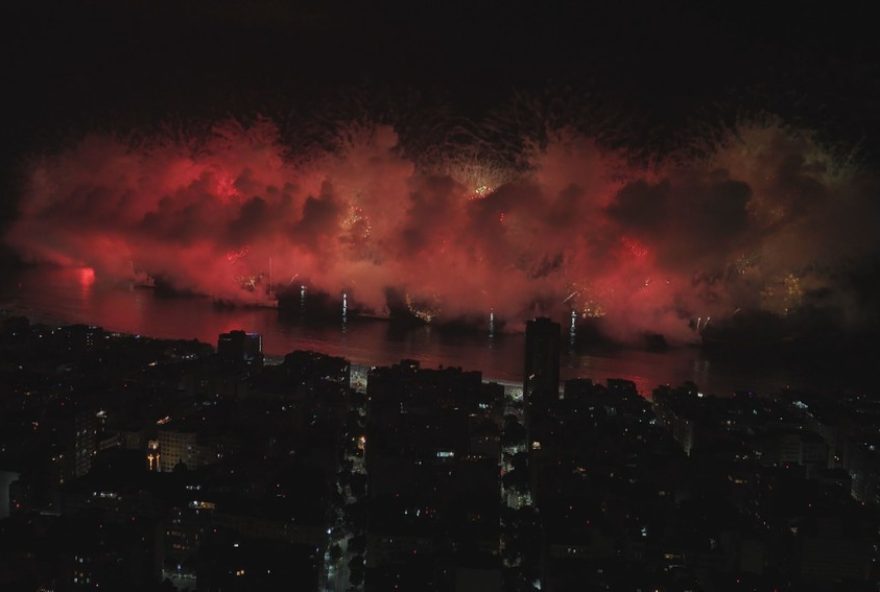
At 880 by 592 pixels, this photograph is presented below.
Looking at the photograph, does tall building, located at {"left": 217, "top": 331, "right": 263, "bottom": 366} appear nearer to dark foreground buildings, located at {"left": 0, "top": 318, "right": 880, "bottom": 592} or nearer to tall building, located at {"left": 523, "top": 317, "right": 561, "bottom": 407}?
dark foreground buildings, located at {"left": 0, "top": 318, "right": 880, "bottom": 592}

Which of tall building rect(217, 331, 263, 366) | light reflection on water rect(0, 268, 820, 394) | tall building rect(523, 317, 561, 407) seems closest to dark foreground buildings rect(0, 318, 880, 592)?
tall building rect(523, 317, 561, 407)

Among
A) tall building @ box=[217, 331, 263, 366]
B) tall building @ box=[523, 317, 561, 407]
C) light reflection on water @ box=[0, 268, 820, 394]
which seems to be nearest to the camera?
tall building @ box=[523, 317, 561, 407]

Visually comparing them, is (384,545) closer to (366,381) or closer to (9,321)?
(366,381)

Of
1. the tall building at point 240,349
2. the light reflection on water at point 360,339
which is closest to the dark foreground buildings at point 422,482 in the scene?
the tall building at point 240,349

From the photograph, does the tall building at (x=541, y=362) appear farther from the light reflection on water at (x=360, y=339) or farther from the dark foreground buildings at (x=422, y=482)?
the light reflection on water at (x=360, y=339)

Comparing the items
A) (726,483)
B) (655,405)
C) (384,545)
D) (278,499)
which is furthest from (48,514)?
(655,405)
